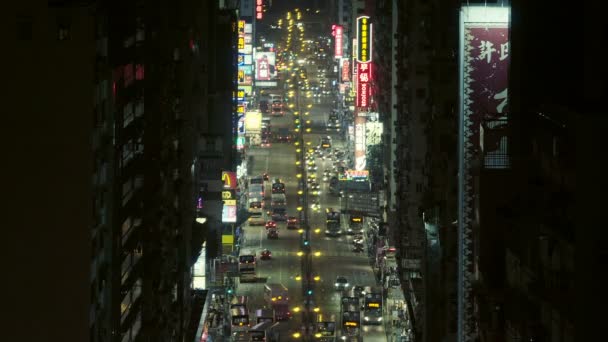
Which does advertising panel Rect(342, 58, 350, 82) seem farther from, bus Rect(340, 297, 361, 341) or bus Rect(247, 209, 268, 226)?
bus Rect(340, 297, 361, 341)

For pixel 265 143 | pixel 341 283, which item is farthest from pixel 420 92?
pixel 265 143

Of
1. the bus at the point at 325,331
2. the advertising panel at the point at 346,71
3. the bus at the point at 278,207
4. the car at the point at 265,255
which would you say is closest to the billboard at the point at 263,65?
the advertising panel at the point at 346,71

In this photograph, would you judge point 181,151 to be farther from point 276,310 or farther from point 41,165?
point 41,165

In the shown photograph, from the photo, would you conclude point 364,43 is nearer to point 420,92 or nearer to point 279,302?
point 420,92

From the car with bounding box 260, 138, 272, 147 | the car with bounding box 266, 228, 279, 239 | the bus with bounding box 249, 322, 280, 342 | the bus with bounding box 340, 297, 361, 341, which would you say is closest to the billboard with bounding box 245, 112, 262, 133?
the car with bounding box 260, 138, 272, 147

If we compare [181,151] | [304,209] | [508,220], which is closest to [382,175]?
[304,209]

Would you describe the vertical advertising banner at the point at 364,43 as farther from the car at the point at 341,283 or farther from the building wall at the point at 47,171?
the building wall at the point at 47,171

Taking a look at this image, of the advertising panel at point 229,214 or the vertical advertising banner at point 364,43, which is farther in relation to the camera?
the vertical advertising banner at point 364,43
